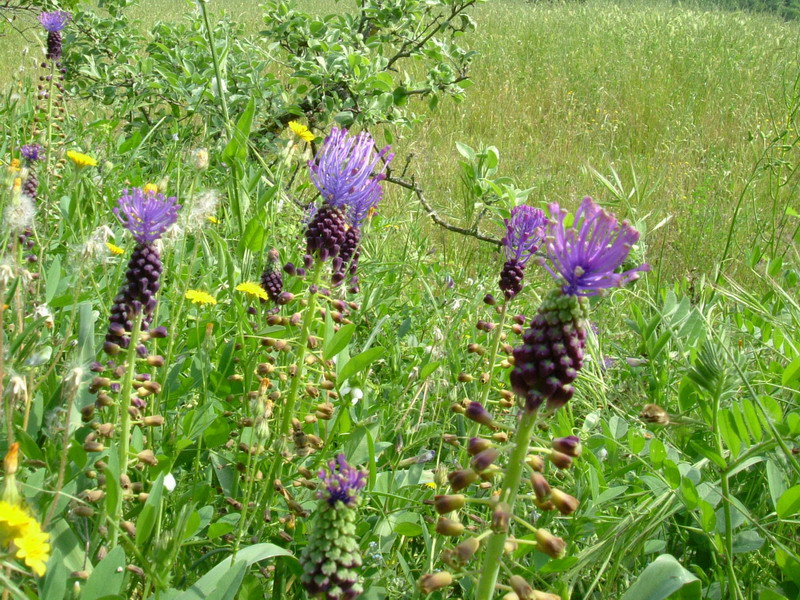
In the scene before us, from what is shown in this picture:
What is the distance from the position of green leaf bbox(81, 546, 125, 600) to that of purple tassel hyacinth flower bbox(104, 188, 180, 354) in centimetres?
39

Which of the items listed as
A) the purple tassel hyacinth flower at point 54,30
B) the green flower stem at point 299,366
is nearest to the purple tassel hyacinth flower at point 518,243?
the green flower stem at point 299,366

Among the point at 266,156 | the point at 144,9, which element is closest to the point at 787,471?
the point at 266,156

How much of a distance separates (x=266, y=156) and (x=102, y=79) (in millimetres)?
978

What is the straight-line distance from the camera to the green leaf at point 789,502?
135 cm

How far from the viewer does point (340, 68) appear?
10.6 feet

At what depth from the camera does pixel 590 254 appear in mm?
892

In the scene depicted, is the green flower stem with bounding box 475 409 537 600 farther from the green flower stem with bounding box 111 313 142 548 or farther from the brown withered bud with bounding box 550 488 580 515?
the green flower stem with bounding box 111 313 142 548

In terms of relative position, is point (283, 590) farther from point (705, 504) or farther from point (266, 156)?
point (266, 156)

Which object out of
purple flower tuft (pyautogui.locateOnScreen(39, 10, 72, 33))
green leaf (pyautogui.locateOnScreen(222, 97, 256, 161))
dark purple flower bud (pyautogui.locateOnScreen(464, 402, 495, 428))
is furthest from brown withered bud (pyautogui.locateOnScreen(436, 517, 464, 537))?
purple flower tuft (pyautogui.locateOnScreen(39, 10, 72, 33))

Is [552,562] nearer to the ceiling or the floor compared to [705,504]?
nearer to the floor

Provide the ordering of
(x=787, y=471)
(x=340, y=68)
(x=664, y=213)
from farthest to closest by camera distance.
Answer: (x=664, y=213), (x=340, y=68), (x=787, y=471)

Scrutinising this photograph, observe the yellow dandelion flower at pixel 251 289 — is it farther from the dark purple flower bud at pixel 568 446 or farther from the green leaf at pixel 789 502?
the green leaf at pixel 789 502

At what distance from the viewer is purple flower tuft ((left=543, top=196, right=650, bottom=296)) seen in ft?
2.90

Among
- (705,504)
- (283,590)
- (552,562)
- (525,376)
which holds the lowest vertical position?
(283,590)
